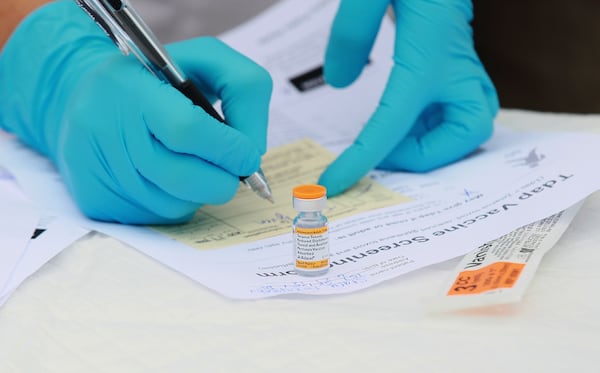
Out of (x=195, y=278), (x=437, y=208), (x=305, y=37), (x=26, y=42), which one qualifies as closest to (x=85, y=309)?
(x=195, y=278)

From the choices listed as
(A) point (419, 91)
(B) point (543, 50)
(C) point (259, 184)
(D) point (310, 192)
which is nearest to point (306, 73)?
(A) point (419, 91)

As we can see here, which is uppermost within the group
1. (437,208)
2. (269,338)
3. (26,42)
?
(26,42)

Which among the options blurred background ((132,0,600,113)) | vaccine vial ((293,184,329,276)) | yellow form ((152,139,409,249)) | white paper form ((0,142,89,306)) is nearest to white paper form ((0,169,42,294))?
white paper form ((0,142,89,306))

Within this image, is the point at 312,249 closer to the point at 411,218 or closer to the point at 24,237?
the point at 411,218

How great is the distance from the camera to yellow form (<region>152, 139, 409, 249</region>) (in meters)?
0.68

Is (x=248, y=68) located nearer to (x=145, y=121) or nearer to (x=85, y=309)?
(x=145, y=121)

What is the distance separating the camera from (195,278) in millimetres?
583

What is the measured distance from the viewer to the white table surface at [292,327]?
0.47m

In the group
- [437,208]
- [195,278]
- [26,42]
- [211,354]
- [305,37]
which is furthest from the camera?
[305,37]

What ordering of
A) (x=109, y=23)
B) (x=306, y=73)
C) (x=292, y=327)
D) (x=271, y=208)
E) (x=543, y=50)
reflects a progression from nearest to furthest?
(x=292, y=327), (x=109, y=23), (x=271, y=208), (x=306, y=73), (x=543, y=50)

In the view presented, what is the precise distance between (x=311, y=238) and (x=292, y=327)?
9 cm

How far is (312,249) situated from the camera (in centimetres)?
57

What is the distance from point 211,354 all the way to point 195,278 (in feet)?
0.37

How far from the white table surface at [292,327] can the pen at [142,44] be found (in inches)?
6.0
